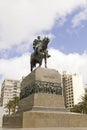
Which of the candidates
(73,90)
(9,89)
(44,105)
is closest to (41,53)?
(44,105)

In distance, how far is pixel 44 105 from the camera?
1742cm

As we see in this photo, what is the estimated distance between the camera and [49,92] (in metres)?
18.4

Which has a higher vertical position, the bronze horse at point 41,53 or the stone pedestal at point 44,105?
the bronze horse at point 41,53

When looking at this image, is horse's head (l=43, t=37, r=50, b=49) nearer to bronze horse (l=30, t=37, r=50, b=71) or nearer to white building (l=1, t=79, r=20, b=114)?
bronze horse (l=30, t=37, r=50, b=71)

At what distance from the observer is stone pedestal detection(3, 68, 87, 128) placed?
15.3 meters

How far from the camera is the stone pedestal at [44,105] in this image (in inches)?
603

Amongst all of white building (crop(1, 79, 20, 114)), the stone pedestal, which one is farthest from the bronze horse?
white building (crop(1, 79, 20, 114))

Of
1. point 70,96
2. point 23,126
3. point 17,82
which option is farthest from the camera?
point 17,82

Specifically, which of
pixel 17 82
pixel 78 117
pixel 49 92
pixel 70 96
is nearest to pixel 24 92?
pixel 49 92

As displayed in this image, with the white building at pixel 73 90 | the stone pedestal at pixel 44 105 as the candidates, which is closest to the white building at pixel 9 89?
the white building at pixel 73 90

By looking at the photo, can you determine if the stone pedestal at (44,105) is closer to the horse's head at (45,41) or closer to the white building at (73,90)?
the horse's head at (45,41)

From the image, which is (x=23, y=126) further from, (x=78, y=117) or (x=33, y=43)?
(x=33, y=43)

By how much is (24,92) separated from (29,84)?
58.0 inches

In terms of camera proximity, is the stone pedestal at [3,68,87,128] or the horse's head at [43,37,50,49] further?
the horse's head at [43,37,50,49]
